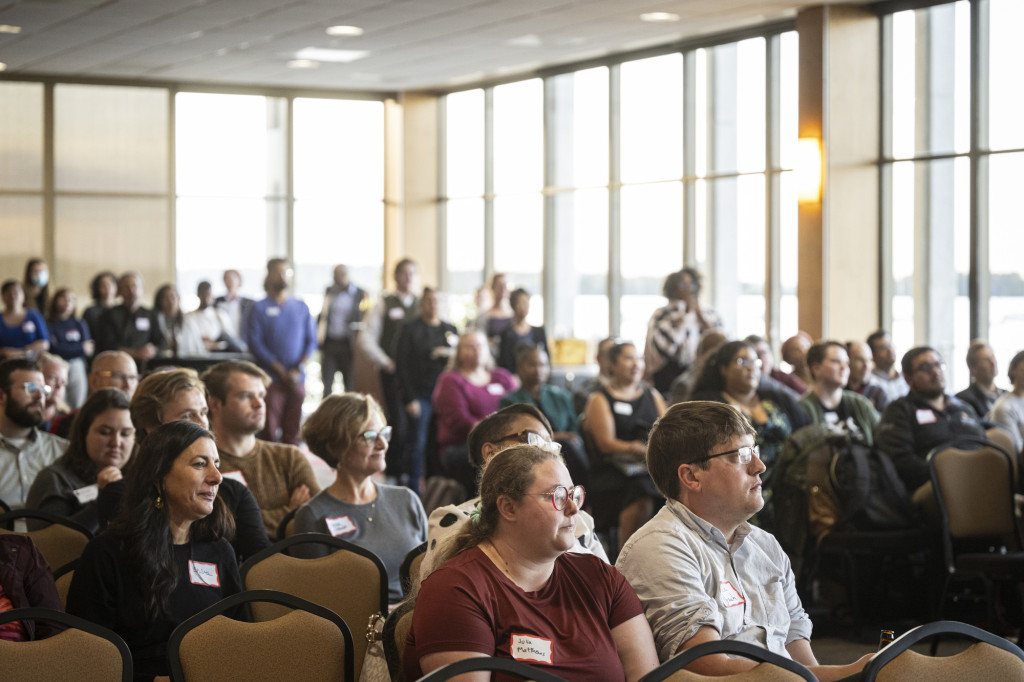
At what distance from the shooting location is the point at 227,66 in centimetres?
1352

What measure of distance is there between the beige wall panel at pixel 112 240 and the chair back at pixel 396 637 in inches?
488

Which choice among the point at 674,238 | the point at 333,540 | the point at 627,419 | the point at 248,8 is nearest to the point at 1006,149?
the point at 674,238

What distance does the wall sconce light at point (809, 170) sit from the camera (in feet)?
34.0

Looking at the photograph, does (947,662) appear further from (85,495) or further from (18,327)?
(18,327)

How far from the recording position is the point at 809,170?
10438mm

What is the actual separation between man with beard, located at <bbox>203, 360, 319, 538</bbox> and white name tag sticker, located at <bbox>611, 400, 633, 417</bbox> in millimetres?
2447

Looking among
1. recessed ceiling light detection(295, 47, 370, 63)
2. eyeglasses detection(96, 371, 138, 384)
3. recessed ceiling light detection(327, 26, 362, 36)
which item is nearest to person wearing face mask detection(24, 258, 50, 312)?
recessed ceiling light detection(295, 47, 370, 63)

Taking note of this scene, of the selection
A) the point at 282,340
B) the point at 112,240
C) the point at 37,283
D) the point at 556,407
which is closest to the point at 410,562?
the point at 556,407

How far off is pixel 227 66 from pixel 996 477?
10.2m

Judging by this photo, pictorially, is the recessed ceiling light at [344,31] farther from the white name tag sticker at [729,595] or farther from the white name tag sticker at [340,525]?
the white name tag sticker at [729,595]

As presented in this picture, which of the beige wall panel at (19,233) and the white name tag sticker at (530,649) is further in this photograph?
the beige wall panel at (19,233)

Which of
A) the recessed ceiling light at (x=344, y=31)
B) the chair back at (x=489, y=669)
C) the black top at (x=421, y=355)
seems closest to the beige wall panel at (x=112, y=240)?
the recessed ceiling light at (x=344, y=31)

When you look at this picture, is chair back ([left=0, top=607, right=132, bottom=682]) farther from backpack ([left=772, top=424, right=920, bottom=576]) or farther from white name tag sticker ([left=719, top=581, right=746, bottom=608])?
backpack ([left=772, top=424, right=920, bottom=576])

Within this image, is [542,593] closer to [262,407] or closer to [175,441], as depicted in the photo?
[175,441]
